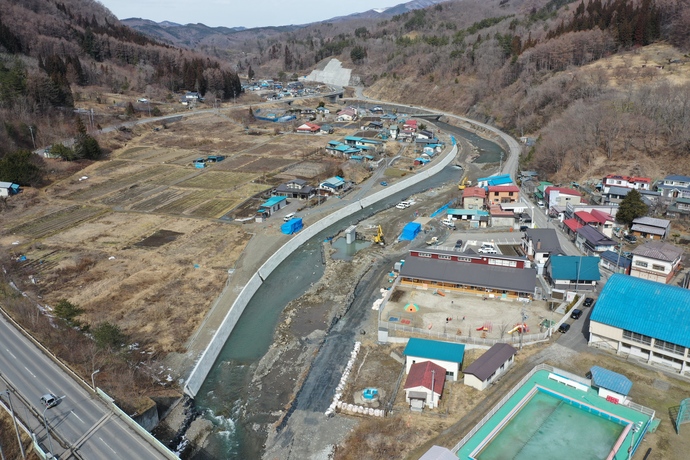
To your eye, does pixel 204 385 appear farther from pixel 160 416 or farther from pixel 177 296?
pixel 177 296

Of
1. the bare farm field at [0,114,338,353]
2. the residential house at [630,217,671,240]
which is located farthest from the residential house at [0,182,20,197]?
the residential house at [630,217,671,240]

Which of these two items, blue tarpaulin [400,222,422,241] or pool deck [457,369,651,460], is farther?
blue tarpaulin [400,222,422,241]

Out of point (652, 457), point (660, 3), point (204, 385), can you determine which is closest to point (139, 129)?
point (204, 385)

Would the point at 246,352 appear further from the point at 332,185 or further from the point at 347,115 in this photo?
the point at 347,115

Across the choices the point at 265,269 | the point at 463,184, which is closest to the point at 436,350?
the point at 265,269

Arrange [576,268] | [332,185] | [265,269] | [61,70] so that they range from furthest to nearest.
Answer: [61,70] < [332,185] < [265,269] < [576,268]

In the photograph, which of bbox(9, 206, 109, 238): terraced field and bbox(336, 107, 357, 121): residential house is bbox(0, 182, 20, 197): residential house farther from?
bbox(336, 107, 357, 121): residential house
